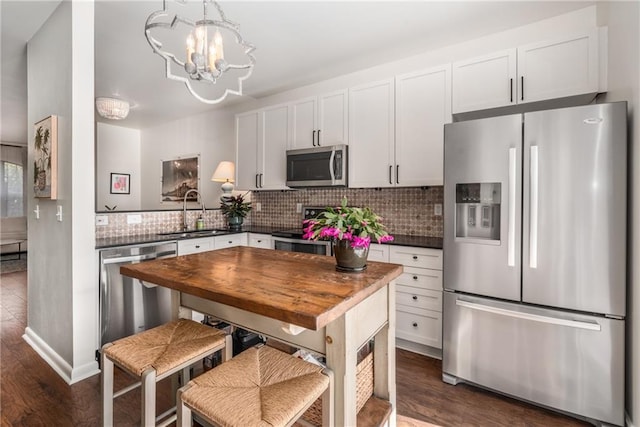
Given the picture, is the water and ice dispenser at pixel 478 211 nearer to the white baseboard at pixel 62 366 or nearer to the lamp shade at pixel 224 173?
the white baseboard at pixel 62 366

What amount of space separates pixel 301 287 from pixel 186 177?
465 cm

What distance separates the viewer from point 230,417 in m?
0.92

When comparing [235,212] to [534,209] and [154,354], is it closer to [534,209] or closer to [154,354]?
[154,354]

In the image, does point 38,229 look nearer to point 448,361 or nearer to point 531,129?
point 448,361

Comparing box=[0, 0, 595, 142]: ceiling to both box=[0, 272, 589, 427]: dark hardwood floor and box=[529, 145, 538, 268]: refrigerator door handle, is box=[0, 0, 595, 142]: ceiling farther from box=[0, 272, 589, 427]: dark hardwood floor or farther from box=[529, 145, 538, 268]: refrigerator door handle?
box=[0, 272, 589, 427]: dark hardwood floor

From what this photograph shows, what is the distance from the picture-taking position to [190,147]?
5.20m

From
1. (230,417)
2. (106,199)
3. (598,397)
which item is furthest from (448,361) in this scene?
(106,199)

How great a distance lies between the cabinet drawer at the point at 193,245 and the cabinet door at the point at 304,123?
1.44 m

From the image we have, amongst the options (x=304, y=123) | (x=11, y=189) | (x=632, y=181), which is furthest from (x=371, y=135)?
(x=11, y=189)

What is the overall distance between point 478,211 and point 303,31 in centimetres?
200

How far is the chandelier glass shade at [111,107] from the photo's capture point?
364 centimetres

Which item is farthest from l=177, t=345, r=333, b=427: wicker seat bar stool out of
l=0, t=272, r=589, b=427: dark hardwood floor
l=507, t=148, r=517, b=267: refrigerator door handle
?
l=507, t=148, r=517, b=267: refrigerator door handle

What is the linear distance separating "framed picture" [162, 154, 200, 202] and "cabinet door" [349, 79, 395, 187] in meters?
3.02

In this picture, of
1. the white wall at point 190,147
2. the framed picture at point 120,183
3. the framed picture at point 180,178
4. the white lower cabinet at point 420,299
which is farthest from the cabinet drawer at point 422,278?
the framed picture at point 120,183
